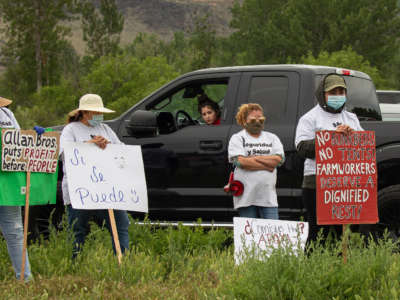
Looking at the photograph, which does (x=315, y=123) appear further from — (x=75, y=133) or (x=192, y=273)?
(x=75, y=133)

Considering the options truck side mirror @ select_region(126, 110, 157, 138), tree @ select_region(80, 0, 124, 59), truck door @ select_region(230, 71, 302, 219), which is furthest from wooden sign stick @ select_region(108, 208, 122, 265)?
tree @ select_region(80, 0, 124, 59)

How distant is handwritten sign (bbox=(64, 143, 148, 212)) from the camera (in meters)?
5.99

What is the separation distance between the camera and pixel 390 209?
21.7ft

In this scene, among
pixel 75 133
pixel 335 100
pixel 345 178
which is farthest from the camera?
pixel 75 133

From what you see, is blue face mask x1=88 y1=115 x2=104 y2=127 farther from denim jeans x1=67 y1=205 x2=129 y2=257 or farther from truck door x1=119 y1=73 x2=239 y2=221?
truck door x1=119 y1=73 x2=239 y2=221

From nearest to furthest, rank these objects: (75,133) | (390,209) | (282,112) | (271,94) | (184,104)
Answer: (75,133) < (390,209) < (282,112) < (271,94) < (184,104)

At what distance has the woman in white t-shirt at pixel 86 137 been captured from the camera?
6.21 metres

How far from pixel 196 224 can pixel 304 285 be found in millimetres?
2683

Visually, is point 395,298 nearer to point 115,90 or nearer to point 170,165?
point 170,165

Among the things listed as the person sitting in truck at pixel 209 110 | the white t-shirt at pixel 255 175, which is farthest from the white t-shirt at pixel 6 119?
the person sitting in truck at pixel 209 110

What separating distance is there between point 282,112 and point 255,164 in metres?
1.25

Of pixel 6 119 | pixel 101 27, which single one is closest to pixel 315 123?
pixel 6 119

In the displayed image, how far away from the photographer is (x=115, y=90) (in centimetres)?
4072

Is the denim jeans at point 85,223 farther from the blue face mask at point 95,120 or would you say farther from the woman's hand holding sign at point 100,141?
the blue face mask at point 95,120
